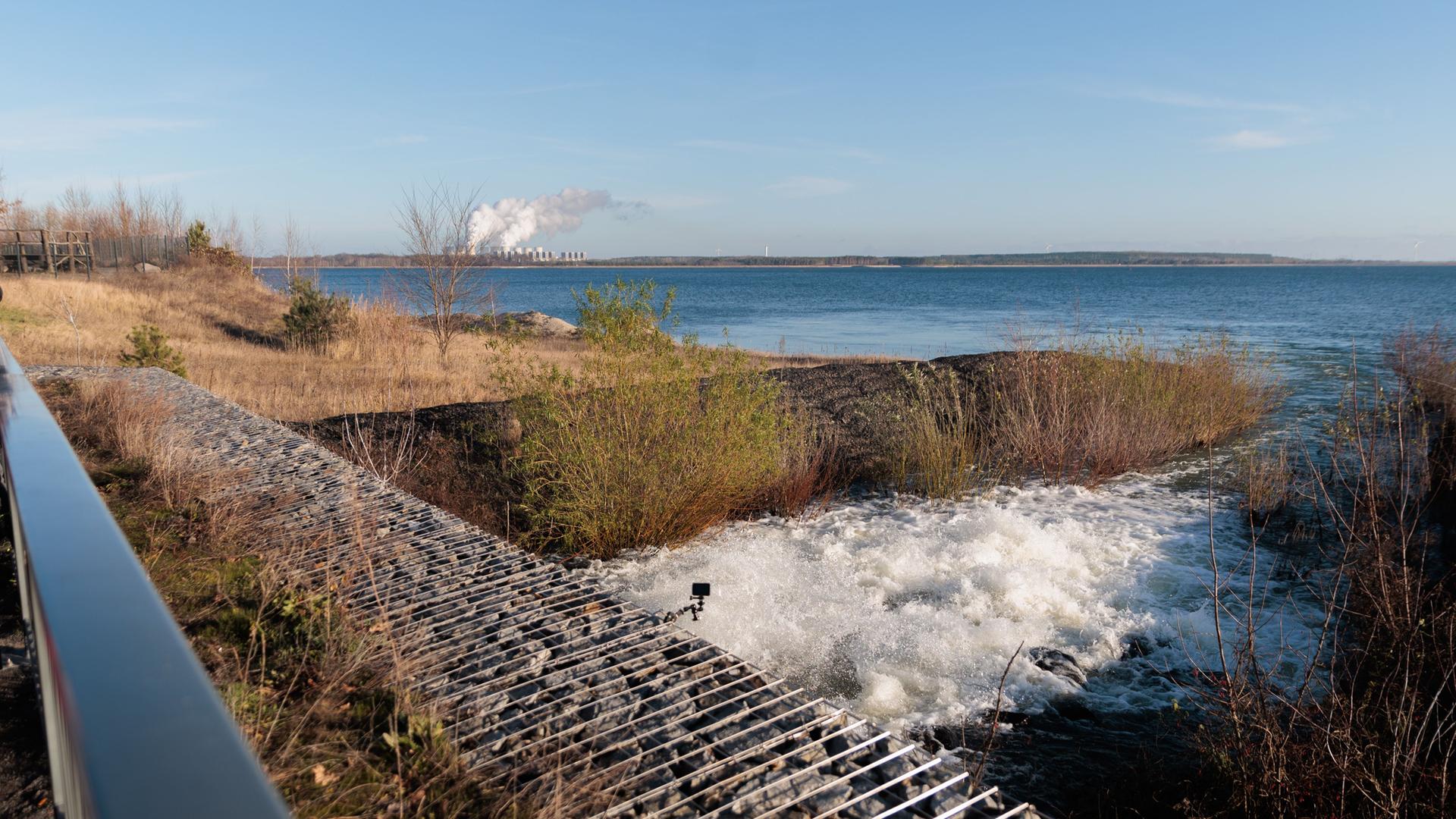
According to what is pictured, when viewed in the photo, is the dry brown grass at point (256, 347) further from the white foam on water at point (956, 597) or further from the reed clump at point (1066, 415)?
the white foam on water at point (956, 597)

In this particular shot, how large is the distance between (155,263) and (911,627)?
126 ft

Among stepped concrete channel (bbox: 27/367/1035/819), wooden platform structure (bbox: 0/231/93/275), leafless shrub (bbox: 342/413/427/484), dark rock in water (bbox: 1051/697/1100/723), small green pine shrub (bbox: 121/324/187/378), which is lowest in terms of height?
dark rock in water (bbox: 1051/697/1100/723)

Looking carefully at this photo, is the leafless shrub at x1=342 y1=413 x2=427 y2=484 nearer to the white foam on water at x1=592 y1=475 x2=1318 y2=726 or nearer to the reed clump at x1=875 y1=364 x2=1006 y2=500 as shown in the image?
the white foam on water at x1=592 y1=475 x2=1318 y2=726

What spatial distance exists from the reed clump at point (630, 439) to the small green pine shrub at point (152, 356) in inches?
241

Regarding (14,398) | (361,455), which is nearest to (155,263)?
(361,455)

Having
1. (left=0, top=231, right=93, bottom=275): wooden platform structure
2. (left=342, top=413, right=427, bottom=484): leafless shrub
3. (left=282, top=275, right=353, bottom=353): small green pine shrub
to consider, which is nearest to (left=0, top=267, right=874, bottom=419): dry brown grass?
(left=282, top=275, right=353, bottom=353): small green pine shrub

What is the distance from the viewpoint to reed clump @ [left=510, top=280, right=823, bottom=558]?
23.8 feet

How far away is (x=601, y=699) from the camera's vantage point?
314 cm

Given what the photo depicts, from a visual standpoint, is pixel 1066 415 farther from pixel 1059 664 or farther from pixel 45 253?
pixel 45 253

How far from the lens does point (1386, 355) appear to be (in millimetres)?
16547

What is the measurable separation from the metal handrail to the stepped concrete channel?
176cm

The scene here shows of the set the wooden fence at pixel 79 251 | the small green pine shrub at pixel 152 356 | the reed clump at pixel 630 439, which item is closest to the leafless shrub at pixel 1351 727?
the reed clump at pixel 630 439

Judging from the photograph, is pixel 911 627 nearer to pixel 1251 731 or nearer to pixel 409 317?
pixel 1251 731

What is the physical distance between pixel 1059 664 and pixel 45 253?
120 feet
